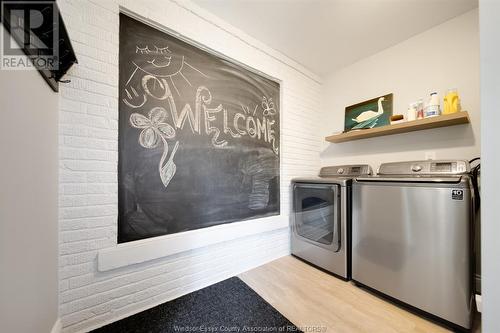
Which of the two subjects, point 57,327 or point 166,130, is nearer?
point 57,327

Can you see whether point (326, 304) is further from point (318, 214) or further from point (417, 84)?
point (417, 84)

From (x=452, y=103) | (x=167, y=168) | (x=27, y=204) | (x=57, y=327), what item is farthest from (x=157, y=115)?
(x=452, y=103)

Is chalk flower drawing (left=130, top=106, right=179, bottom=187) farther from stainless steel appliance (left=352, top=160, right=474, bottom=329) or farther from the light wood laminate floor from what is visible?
stainless steel appliance (left=352, top=160, right=474, bottom=329)

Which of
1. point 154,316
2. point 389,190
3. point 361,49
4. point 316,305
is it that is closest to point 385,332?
point 316,305

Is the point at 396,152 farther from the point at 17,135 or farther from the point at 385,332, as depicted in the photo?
the point at 17,135

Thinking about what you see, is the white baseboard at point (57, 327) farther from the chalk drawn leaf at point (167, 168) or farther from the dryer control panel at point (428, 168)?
the dryer control panel at point (428, 168)

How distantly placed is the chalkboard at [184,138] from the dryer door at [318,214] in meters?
0.39

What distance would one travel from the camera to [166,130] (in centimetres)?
151

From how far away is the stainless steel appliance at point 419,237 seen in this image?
1219 millimetres

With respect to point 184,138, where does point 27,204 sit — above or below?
below

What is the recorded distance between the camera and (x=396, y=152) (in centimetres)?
210

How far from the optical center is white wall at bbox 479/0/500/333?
32.1 inches

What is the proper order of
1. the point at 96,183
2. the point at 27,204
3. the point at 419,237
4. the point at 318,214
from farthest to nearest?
the point at 318,214, the point at 419,237, the point at 96,183, the point at 27,204

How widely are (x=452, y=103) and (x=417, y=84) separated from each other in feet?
1.51
